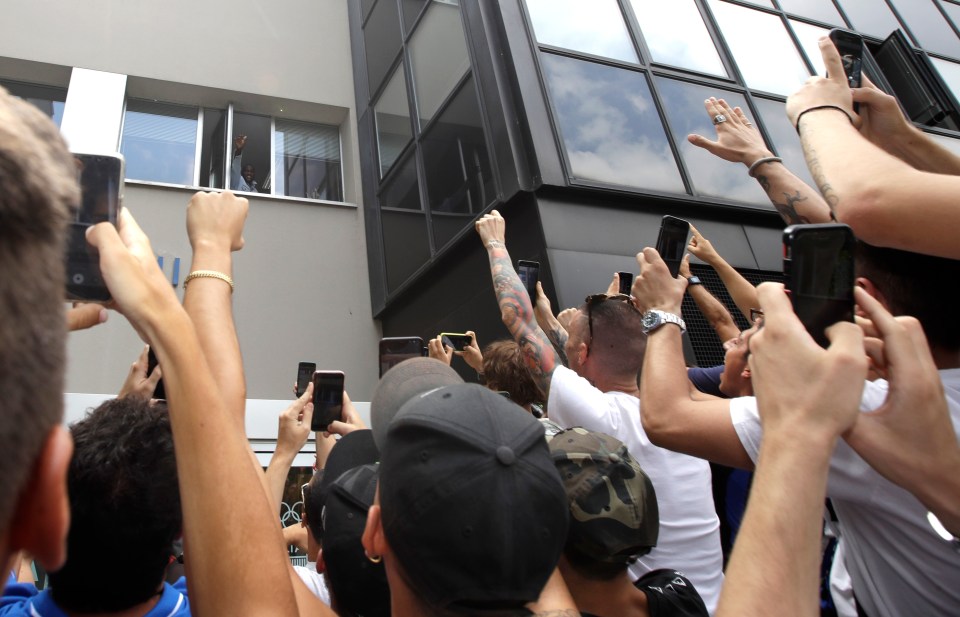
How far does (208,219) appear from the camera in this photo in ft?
5.71

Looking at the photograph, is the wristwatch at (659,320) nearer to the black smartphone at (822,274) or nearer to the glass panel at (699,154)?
the black smartphone at (822,274)

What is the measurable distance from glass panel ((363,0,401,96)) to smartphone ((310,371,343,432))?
581 centimetres

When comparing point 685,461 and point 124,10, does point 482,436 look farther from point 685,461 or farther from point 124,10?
point 124,10

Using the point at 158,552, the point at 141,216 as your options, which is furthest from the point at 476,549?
the point at 141,216

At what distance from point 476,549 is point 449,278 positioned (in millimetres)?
5205

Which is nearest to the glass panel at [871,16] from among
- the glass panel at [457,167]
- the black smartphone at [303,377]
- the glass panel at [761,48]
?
the glass panel at [761,48]

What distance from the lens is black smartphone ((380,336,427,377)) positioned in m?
2.58

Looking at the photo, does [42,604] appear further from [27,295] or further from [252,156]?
[252,156]

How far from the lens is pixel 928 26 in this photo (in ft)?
28.3

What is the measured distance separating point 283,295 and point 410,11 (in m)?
3.63

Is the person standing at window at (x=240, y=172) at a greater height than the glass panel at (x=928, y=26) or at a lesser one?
lesser

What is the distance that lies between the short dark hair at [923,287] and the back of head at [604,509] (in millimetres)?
728

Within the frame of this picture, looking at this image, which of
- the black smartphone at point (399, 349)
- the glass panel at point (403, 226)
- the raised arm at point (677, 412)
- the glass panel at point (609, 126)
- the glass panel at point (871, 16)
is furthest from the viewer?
the glass panel at point (871, 16)

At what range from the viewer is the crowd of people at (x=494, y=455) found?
2.32 feet
